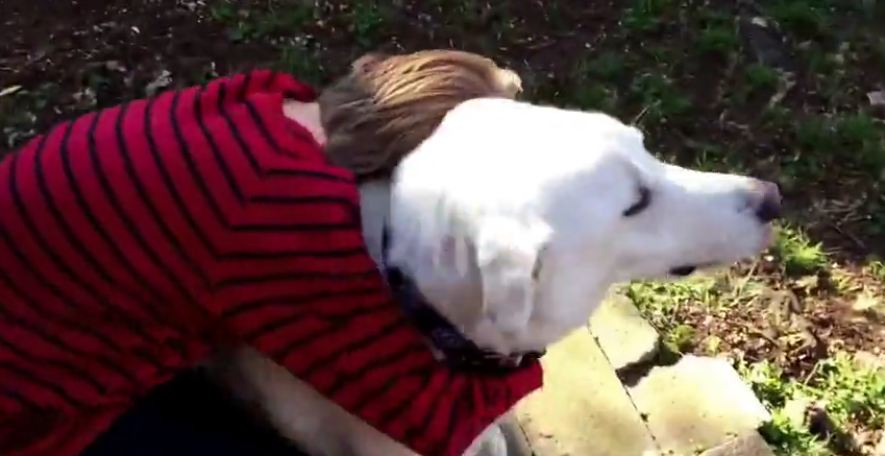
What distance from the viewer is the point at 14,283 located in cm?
166

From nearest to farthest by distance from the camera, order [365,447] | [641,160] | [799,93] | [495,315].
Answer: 1. [495,315]
2. [641,160]
3. [365,447]
4. [799,93]

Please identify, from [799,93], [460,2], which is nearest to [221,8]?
[460,2]

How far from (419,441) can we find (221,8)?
183 cm

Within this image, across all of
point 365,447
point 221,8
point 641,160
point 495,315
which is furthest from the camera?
point 221,8

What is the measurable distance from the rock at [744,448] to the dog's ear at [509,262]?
727 millimetres

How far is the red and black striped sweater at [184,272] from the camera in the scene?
1600 mm

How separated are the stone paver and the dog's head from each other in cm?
47

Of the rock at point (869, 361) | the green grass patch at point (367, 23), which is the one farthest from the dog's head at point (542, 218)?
the green grass patch at point (367, 23)

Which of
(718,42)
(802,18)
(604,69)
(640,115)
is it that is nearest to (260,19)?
(604,69)

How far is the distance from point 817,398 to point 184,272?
Answer: 1277mm

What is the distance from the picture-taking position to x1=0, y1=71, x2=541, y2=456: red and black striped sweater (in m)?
1.60

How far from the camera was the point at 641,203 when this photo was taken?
5.55 feet

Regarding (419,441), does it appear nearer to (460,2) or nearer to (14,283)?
(14,283)

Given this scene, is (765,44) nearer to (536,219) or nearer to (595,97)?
(595,97)
